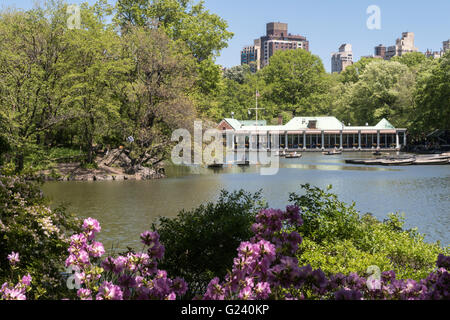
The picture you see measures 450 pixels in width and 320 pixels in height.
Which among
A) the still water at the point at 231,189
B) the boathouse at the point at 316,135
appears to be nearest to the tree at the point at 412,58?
the boathouse at the point at 316,135

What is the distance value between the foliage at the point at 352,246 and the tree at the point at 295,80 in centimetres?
8905

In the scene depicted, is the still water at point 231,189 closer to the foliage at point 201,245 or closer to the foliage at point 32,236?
the foliage at point 201,245

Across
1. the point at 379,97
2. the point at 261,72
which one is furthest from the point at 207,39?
the point at 261,72

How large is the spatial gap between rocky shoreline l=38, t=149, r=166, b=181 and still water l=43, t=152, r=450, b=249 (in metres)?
1.74

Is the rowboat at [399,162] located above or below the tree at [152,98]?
below

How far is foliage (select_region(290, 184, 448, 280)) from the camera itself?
291 inches

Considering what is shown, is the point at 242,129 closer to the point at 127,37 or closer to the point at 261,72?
the point at 261,72

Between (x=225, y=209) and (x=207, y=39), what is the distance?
43.0 meters

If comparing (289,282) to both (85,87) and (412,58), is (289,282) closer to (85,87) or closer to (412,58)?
(85,87)

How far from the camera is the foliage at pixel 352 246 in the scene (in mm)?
7395

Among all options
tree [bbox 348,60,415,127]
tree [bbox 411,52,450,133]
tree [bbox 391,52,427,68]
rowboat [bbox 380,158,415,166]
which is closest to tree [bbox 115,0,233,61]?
rowboat [bbox 380,158,415,166]

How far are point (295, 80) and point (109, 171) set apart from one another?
67796 millimetres

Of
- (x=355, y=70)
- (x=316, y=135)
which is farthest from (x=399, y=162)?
(x=355, y=70)

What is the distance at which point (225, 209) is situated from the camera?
8.85m
